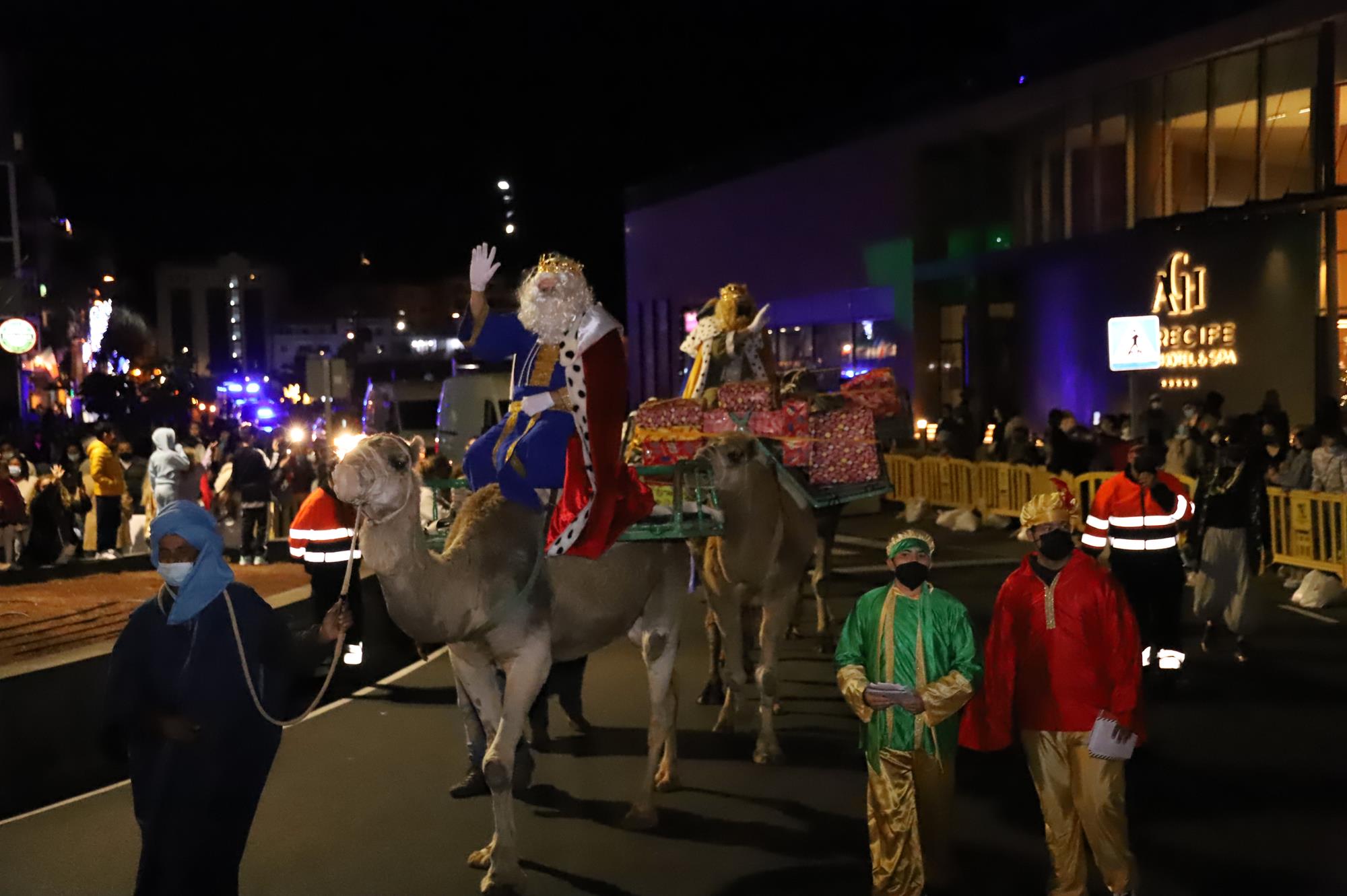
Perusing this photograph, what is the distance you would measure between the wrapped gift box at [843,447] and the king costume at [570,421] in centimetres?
363

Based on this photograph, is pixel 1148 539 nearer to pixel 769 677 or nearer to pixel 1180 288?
pixel 769 677

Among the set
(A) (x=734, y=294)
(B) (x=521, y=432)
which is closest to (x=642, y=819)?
(B) (x=521, y=432)

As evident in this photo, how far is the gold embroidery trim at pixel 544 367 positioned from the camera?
716 cm

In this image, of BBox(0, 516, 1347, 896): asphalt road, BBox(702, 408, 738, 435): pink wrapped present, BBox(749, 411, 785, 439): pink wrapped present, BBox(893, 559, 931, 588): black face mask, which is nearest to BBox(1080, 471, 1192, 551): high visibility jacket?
BBox(0, 516, 1347, 896): asphalt road

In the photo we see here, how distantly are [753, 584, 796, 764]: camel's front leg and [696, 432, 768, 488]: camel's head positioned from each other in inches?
34.5

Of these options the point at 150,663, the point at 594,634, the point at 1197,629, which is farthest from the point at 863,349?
the point at 150,663

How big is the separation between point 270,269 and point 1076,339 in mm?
162265

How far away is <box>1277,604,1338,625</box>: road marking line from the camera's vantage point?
13.9 metres

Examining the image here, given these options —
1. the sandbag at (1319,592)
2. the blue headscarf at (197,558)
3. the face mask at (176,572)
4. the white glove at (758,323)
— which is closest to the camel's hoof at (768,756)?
the white glove at (758,323)

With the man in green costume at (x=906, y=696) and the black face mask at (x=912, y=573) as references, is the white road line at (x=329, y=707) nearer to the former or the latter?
the man in green costume at (x=906, y=696)

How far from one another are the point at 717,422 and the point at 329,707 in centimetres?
403

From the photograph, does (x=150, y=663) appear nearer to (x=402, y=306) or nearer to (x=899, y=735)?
(x=899, y=735)

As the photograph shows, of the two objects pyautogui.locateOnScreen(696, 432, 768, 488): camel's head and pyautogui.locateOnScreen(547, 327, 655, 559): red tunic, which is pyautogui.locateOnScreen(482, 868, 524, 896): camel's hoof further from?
pyautogui.locateOnScreen(696, 432, 768, 488): camel's head

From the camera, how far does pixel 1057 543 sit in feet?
20.4
